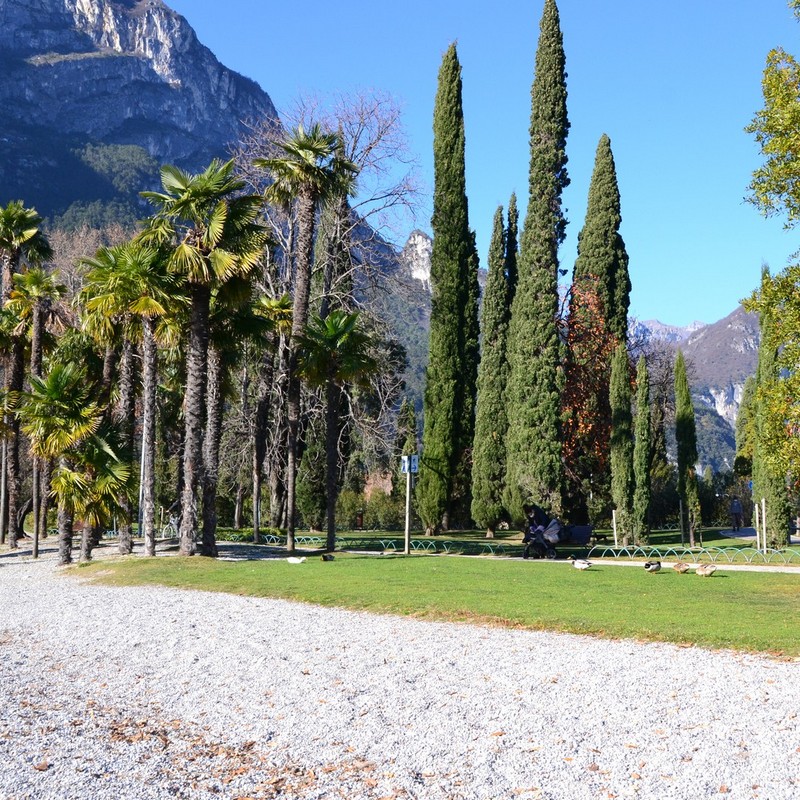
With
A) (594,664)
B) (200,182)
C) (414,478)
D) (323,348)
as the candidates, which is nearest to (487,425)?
(414,478)

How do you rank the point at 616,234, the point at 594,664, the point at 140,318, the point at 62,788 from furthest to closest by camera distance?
the point at 616,234 → the point at 140,318 → the point at 594,664 → the point at 62,788

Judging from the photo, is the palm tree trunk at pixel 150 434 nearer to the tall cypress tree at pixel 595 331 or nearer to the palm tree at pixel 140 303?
the palm tree at pixel 140 303

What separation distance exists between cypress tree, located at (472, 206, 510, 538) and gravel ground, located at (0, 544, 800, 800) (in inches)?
884

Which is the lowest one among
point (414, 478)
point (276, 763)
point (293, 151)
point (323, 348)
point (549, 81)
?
point (276, 763)

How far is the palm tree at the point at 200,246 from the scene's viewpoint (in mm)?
19891

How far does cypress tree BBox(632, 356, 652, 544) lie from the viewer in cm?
2838

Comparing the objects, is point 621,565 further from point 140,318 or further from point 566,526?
point 140,318

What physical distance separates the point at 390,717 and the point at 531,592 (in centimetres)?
709

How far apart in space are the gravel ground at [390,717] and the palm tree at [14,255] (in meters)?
19.2

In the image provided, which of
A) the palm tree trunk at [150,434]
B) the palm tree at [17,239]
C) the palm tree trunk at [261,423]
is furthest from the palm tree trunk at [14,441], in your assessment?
the palm tree trunk at [150,434]

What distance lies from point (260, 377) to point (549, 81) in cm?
1521

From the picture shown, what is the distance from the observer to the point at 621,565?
19.5 meters

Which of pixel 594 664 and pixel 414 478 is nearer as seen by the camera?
pixel 594 664

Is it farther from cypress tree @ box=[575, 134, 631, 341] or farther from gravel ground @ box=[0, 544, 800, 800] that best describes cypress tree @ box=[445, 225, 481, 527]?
gravel ground @ box=[0, 544, 800, 800]
